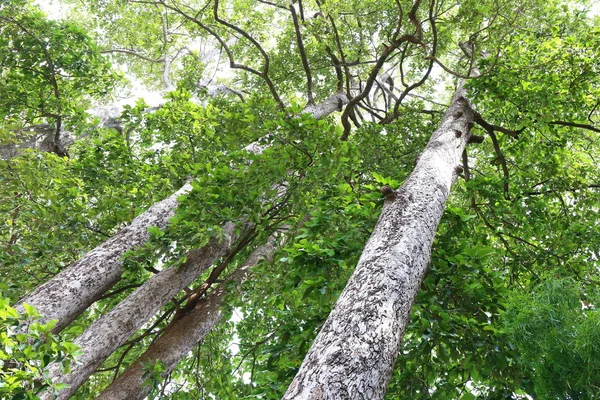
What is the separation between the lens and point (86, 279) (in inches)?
173

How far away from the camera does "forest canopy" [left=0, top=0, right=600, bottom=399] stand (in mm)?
2502

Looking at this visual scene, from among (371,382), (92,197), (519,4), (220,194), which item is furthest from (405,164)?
(371,382)

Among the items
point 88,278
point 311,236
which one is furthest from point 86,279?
point 311,236

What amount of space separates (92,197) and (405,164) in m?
5.32

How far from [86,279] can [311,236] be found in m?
2.38

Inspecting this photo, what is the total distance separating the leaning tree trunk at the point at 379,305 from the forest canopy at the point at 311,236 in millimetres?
12

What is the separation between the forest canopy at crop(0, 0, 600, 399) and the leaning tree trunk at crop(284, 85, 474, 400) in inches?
0.5

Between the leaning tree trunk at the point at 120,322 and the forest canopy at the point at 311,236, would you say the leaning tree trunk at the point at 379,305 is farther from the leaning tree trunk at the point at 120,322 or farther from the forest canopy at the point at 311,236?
the leaning tree trunk at the point at 120,322

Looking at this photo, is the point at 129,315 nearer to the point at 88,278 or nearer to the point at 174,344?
the point at 88,278

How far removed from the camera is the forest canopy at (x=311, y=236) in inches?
98.5

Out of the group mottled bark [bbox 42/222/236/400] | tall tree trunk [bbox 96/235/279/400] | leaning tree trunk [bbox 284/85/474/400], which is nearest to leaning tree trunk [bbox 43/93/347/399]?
mottled bark [bbox 42/222/236/400]

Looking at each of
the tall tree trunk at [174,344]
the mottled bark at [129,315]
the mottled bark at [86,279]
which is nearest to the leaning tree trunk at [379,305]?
the mottled bark at [129,315]

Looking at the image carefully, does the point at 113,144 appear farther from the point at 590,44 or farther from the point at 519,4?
the point at 590,44

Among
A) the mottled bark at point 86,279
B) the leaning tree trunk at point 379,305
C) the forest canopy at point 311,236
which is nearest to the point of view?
the leaning tree trunk at point 379,305
